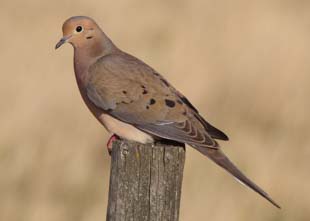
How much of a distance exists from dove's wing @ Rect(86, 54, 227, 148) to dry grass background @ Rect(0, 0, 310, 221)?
6.30ft

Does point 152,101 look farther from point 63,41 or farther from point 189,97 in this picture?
point 189,97

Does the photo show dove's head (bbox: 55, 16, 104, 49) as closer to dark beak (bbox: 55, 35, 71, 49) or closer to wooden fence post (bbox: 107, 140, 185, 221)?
dark beak (bbox: 55, 35, 71, 49)

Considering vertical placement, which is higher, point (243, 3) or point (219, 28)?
point (243, 3)

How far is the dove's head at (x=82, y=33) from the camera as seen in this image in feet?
22.1

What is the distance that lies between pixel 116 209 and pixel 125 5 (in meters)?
7.62

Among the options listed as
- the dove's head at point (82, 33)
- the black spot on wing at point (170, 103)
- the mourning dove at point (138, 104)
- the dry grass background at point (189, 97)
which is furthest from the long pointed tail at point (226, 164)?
the dry grass background at point (189, 97)

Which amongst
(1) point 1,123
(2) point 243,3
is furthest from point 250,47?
(1) point 1,123

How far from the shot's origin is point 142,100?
6.23 metres

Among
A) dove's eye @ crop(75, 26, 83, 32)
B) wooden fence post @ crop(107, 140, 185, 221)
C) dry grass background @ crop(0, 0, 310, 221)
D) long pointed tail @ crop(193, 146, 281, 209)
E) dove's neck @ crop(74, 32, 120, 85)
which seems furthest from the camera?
dry grass background @ crop(0, 0, 310, 221)

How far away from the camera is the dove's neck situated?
6617 mm

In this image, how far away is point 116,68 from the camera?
6332 mm

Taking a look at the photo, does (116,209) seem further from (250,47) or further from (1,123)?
(250,47)

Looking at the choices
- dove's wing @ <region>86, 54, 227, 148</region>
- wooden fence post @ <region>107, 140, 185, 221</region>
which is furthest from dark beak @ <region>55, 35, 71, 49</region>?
wooden fence post @ <region>107, 140, 185, 221</region>

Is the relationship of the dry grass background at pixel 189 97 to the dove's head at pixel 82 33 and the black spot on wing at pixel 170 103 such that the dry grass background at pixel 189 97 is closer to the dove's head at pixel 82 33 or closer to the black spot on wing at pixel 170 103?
the dove's head at pixel 82 33
